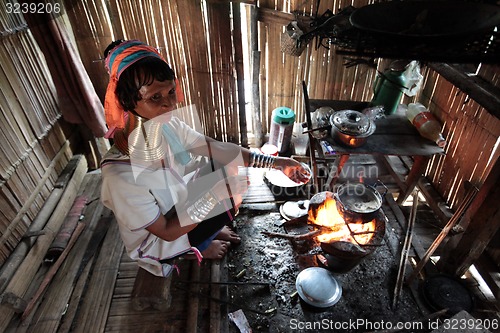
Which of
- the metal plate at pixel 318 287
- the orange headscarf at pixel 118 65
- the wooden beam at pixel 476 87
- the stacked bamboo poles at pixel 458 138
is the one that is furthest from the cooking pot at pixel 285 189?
the orange headscarf at pixel 118 65

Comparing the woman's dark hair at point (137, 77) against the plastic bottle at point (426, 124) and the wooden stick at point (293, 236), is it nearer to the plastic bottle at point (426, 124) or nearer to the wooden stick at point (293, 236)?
the wooden stick at point (293, 236)

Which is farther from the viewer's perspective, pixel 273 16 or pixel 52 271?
pixel 273 16

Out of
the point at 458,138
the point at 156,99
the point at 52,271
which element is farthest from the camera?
the point at 458,138

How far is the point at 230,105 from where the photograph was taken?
14.5ft

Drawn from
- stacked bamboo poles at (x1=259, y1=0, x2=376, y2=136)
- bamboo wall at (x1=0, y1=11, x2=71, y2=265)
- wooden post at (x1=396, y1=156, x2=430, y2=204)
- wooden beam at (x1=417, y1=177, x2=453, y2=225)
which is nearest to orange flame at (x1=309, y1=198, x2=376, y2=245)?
wooden post at (x1=396, y1=156, x2=430, y2=204)

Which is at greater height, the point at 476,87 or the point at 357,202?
the point at 476,87

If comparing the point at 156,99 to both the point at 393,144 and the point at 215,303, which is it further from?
the point at 393,144

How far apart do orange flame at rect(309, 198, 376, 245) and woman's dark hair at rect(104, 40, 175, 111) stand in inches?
79.6

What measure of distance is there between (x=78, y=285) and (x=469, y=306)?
362 cm

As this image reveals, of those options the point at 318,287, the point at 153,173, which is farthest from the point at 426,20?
the point at 318,287

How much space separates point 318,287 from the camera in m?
2.75

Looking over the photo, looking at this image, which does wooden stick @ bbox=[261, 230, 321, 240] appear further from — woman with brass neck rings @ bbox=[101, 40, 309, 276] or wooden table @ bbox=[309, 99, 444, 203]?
wooden table @ bbox=[309, 99, 444, 203]

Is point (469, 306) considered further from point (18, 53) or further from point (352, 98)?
point (18, 53)

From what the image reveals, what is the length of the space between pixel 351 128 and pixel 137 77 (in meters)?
2.11
